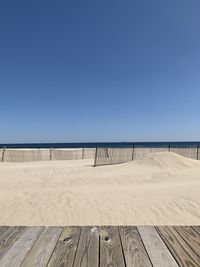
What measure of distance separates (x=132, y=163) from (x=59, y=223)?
38.9ft

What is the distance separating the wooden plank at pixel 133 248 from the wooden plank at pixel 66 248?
1.41 ft

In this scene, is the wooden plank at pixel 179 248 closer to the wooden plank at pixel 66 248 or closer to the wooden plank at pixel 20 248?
the wooden plank at pixel 66 248

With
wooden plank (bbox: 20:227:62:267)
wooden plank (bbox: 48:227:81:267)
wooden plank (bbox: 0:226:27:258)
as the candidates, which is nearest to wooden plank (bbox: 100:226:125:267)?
wooden plank (bbox: 48:227:81:267)

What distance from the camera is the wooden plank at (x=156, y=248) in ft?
6.78

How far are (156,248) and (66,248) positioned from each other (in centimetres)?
76

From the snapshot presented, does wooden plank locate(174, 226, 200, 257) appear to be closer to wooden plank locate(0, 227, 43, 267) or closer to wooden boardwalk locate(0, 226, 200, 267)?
wooden boardwalk locate(0, 226, 200, 267)

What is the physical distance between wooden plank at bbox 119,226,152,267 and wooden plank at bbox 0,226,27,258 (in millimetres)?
997

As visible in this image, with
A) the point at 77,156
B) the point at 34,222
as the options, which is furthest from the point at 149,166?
the point at 77,156

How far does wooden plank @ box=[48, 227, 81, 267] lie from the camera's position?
6.83 ft

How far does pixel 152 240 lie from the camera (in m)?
2.53

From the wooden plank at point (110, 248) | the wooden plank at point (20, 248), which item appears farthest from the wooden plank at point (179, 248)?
the wooden plank at point (20, 248)

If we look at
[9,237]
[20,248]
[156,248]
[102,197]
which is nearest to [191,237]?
[156,248]

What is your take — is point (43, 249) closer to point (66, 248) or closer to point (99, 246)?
point (66, 248)

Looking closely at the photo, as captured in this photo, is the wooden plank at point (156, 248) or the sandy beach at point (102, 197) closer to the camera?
the wooden plank at point (156, 248)
